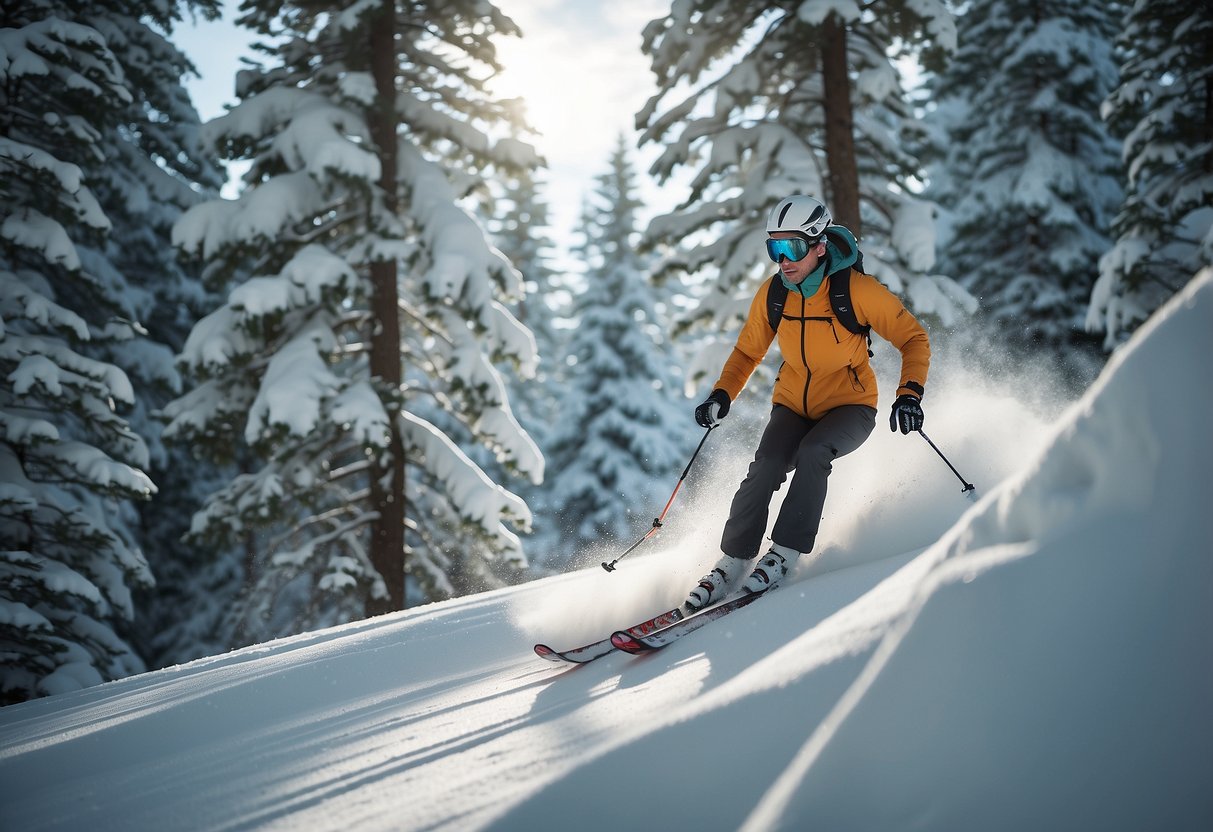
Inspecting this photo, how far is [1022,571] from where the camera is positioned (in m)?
2.06

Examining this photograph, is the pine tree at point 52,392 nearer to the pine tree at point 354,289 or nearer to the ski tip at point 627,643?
the pine tree at point 354,289

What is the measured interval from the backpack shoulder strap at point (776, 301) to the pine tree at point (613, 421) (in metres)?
17.0

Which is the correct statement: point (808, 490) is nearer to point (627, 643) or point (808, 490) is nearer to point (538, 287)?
point (627, 643)

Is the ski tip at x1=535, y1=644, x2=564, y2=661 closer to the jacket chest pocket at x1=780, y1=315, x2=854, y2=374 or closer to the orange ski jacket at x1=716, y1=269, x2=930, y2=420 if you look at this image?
the orange ski jacket at x1=716, y1=269, x2=930, y2=420

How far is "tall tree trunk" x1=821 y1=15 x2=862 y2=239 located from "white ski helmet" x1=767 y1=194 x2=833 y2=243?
18.7ft

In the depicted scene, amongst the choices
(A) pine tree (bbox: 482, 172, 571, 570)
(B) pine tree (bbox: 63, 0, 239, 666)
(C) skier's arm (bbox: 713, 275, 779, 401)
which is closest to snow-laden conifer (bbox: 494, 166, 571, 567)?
(A) pine tree (bbox: 482, 172, 571, 570)

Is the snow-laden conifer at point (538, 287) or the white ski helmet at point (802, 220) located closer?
the white ski helmet at point (802, 220)

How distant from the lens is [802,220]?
446 cm

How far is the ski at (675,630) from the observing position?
3736mm

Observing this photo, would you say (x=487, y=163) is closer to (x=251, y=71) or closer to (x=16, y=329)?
(x=251, y=71)

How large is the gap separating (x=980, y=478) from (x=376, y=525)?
7.67 m

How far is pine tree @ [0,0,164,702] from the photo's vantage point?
929 cm

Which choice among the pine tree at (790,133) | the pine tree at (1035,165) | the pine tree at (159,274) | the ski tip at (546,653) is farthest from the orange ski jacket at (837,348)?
the pine tree at (1035,165)

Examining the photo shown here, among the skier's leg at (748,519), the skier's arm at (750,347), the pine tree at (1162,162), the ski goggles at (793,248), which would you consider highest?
the pine tree at (1162,162)
